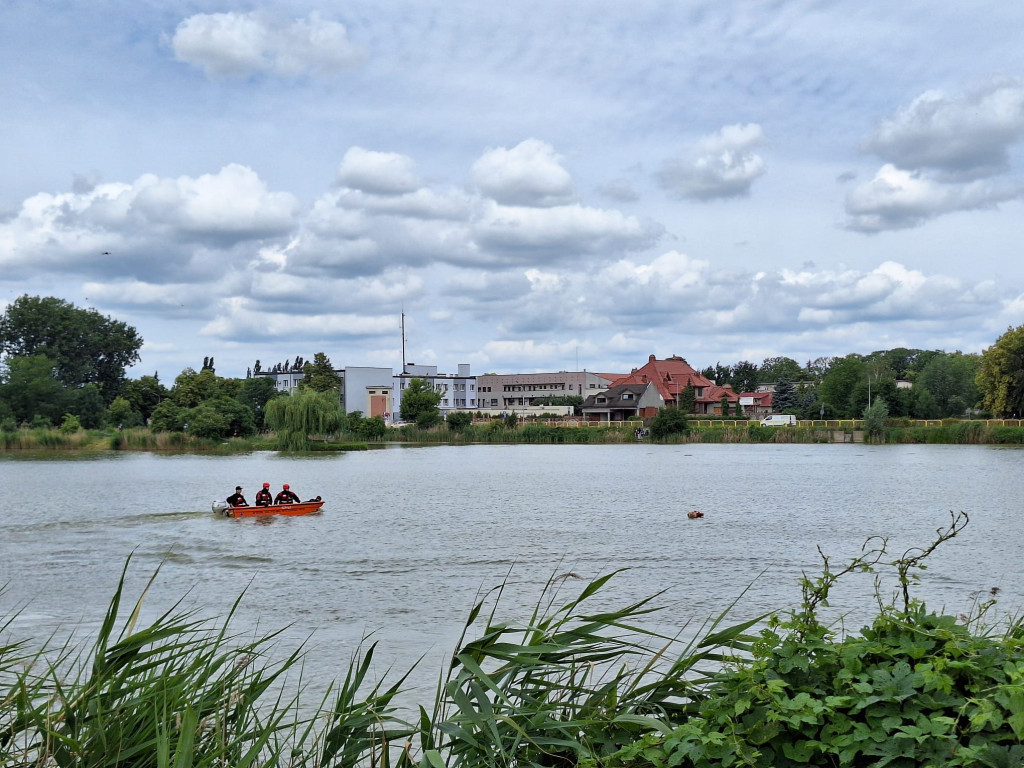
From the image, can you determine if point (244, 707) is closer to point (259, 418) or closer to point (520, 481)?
point (520, 481)

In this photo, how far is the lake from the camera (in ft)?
46.4

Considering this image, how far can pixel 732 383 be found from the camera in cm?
15200

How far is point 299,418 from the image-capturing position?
225 feet

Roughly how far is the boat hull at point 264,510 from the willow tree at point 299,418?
1606 inches

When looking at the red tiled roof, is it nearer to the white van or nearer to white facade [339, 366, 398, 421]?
the white van

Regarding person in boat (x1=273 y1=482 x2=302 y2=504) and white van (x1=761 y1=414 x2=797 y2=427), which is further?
white van (x1=761 y1=414 x2=797 y2=427)

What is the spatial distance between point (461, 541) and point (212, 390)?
81.8 metres

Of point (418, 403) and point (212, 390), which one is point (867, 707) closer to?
point (418, 403)

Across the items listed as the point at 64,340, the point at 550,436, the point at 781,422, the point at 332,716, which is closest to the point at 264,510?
the point at 332,716

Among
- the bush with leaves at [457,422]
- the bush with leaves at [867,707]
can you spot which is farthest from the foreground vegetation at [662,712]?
the bush with leaves at [457,422]

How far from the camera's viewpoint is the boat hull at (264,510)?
27.8m

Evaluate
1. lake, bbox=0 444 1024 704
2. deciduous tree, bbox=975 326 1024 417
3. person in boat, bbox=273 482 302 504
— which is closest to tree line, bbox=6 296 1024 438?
deciduous tree, bbox=975 326 1024 417

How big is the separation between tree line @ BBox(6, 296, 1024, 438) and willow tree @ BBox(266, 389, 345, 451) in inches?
5.1

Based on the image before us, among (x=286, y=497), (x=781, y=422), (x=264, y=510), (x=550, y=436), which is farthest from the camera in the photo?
(x=781, y=422)
